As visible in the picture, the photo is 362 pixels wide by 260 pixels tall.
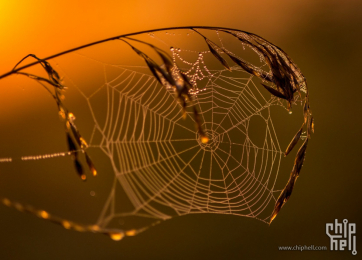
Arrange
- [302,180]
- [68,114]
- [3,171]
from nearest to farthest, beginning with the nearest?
[68,114]
[3,171]
[302,180]

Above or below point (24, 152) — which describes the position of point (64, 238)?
below

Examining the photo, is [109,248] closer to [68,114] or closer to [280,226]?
[280,226]

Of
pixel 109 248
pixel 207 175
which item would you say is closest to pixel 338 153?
pixel 207 175

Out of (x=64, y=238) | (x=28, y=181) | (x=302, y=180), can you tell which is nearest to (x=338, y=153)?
(x=302, y=180)

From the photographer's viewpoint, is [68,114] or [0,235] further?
[0,235]

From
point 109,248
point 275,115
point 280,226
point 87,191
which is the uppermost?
point 275,115

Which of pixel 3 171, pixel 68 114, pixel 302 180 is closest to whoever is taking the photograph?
pixel 68 114
